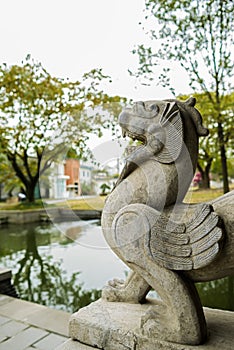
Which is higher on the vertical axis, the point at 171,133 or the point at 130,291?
the point at 171,133

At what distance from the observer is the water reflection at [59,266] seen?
9.36 feet

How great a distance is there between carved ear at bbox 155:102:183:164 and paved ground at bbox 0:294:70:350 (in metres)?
1.37

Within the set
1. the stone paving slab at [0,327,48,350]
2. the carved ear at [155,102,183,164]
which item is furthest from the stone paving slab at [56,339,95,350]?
the carved ear at [155,102,183,164]

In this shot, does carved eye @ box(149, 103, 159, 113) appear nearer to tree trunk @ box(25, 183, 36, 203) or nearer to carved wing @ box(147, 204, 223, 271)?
carved wing @ box(147, 204, 223, 271)

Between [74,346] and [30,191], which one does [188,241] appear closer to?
[74,346]

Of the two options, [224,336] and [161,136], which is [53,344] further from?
[161,136]

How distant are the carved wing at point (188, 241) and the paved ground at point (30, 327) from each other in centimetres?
107

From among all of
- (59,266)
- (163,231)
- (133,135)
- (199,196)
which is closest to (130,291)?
(163,231)

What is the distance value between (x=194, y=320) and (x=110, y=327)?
40cm

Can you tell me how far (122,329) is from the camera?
53.9 inches

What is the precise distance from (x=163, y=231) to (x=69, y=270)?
2964mm

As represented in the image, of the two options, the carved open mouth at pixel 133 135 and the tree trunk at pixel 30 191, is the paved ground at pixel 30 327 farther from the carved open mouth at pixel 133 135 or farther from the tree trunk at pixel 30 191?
the tree trunk at pixel 30 191

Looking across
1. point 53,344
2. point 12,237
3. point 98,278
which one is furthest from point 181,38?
point 53,344

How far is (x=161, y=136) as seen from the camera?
1348 mm
